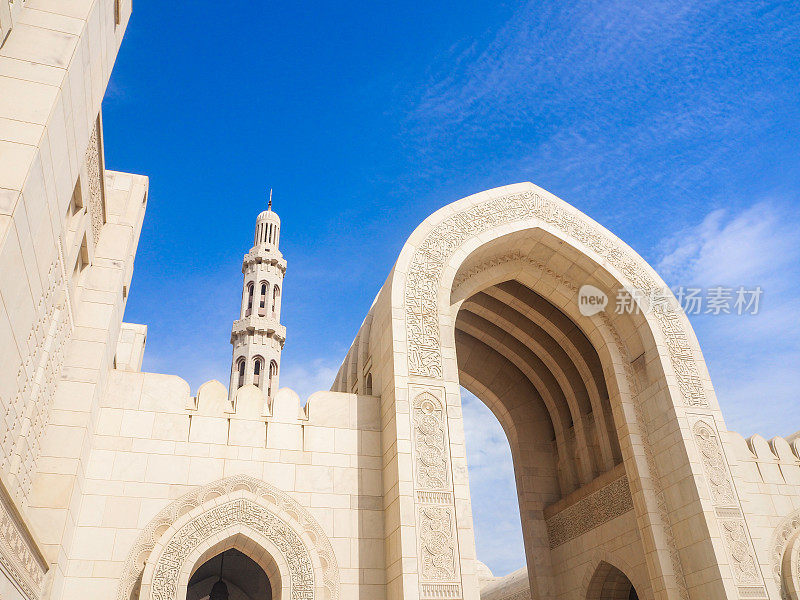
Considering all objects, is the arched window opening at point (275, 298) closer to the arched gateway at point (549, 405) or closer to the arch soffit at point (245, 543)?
the arched gateway at point (549, 405)

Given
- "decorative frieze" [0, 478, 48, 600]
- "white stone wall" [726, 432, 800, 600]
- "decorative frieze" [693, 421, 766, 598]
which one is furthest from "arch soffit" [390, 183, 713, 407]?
"decorative frieze" [0, 478, 48, 600]

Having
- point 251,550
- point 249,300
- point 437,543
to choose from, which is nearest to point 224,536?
point 251,550

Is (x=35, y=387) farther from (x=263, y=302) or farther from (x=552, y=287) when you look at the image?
(x=263, y=302)

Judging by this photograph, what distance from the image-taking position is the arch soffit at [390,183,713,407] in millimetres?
8727

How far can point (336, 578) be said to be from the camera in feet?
23.6

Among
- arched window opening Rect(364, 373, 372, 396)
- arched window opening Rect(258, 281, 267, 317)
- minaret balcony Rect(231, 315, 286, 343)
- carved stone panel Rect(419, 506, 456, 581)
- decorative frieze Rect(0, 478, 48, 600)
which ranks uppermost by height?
arched window opening Rect(258, 281, 267, 317)

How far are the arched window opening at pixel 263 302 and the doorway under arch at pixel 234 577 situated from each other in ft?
37.3

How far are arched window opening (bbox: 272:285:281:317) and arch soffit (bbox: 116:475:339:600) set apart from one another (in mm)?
15909

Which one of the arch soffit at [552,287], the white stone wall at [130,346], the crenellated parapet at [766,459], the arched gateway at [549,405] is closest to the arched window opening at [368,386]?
the arched gateway at [549,405]

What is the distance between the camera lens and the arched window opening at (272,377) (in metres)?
21.7

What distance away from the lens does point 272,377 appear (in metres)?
22.3

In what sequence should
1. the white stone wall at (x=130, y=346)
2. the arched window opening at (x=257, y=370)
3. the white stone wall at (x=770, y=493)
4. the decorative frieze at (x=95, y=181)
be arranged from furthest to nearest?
the arched window opening at (x=257, y=370)
the white stone wall at (x=130, y=346)
the white stone wall at (x=770, y=493)
the decorative frieze at (x=95, y=181)

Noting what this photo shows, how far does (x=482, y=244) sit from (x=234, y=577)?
7767 millimetres

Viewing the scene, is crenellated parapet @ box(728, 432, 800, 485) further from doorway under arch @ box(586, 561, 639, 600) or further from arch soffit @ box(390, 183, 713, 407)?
doorway under arch @ box(586, 561, 639, 600)
